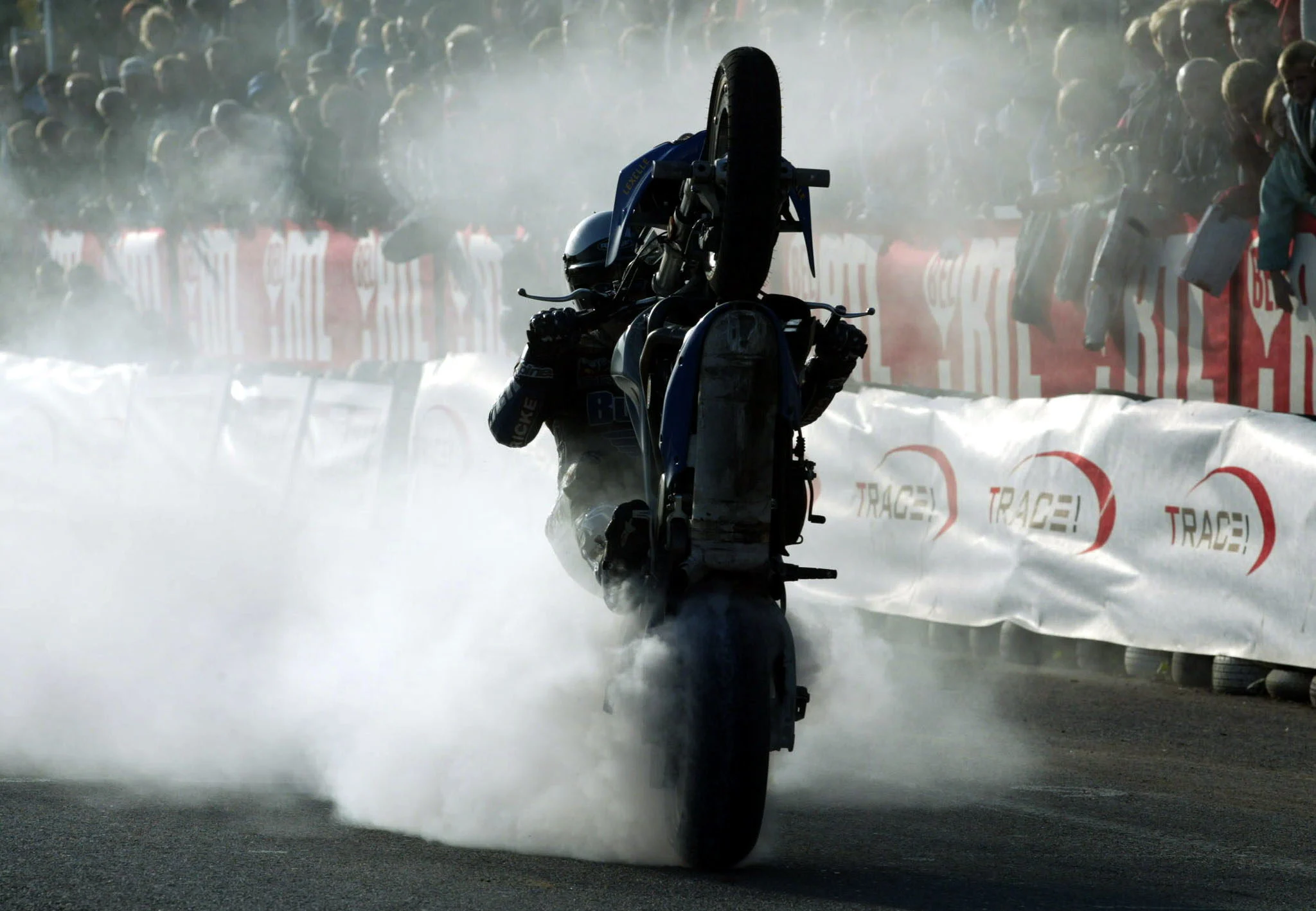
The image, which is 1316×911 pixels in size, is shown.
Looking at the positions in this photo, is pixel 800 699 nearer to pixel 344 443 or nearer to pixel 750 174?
pixel 750 174

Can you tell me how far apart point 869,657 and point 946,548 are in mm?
3046

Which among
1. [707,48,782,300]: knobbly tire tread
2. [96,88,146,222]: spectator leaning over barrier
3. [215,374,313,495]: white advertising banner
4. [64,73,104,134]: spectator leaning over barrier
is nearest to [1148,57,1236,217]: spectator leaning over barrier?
[707,48,782,300]: knobbly tire tread

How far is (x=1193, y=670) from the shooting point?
8.41 meters

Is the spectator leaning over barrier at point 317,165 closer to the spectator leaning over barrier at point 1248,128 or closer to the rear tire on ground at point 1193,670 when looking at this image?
the spectator leaning over barrier at point 1248,128

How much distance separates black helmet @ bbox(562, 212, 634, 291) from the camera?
19.5 ft

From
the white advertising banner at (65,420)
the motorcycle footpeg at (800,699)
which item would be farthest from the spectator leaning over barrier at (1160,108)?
the white advertising banner at (65,420)

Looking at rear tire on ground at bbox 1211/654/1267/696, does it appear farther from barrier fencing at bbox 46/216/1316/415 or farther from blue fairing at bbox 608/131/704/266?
blue fairing at bbox 608/131/704/266

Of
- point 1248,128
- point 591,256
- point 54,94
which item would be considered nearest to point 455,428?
point 1248,128

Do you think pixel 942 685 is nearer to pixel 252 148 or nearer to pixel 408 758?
pixel 408 758

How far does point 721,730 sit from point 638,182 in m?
A: 1.92

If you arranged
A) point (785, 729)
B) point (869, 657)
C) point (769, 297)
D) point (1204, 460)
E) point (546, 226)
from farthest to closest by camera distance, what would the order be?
point (546, 226)
point (1204, 460)
point (869, 657)
point (769, 297)
point (785, 729)

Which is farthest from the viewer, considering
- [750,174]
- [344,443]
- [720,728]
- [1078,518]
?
[344,443]

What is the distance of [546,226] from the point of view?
1280 centimetres

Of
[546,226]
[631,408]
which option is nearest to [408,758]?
[631,408]
